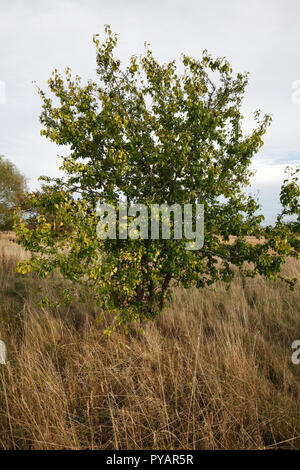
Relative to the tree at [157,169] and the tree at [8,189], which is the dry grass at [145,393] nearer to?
the tree at [157,169]

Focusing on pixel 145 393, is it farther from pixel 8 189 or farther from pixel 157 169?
pixel 8 189

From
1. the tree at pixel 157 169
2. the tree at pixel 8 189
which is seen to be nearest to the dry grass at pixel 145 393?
the tree at pixel 157 169

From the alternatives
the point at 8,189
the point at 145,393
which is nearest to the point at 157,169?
the point at 145,393

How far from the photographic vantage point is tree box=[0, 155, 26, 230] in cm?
2555

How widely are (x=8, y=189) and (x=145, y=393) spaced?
97.3 feet

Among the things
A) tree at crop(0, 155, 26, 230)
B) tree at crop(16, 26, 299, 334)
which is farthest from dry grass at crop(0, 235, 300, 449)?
tree at crop(0, 155, 26, 230)

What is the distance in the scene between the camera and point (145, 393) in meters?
2.97

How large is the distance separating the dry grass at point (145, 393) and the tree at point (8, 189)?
24455 millimetres

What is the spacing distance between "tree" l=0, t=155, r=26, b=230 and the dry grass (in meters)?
24.5

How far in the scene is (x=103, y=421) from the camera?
2867mm

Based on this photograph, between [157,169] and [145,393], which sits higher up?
Answer: [157,169]
